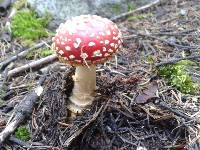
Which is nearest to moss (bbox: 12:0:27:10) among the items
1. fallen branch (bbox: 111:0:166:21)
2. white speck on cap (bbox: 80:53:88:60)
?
fallen branch (bbox: 111:0:166:21)

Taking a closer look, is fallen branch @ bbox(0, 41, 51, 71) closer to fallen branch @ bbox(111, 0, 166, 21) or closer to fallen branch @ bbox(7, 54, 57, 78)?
fallen branch @ bbox(7, 54, 57, 78)

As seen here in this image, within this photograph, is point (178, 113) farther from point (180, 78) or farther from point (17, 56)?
point (17, 56)

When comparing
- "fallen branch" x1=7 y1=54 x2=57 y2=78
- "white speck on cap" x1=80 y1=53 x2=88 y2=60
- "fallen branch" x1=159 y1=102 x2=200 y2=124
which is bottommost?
"fallen branch" x1=159 y1=102 x2=200 y2=124

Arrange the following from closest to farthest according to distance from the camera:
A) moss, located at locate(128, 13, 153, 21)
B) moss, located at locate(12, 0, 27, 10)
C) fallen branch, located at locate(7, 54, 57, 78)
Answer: fallen branch, located at locate(7, 54, 57, 78) → moss, located at locate(12, 0, 27, 10) → moss, located at locate(128, 13, 153, 21)

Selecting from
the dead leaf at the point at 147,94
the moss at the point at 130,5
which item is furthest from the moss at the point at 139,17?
the dead leaf at the point at 147,94

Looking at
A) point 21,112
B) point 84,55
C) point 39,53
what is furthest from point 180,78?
point 39,53

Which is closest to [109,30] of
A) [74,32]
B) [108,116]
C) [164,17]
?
[74,32]
